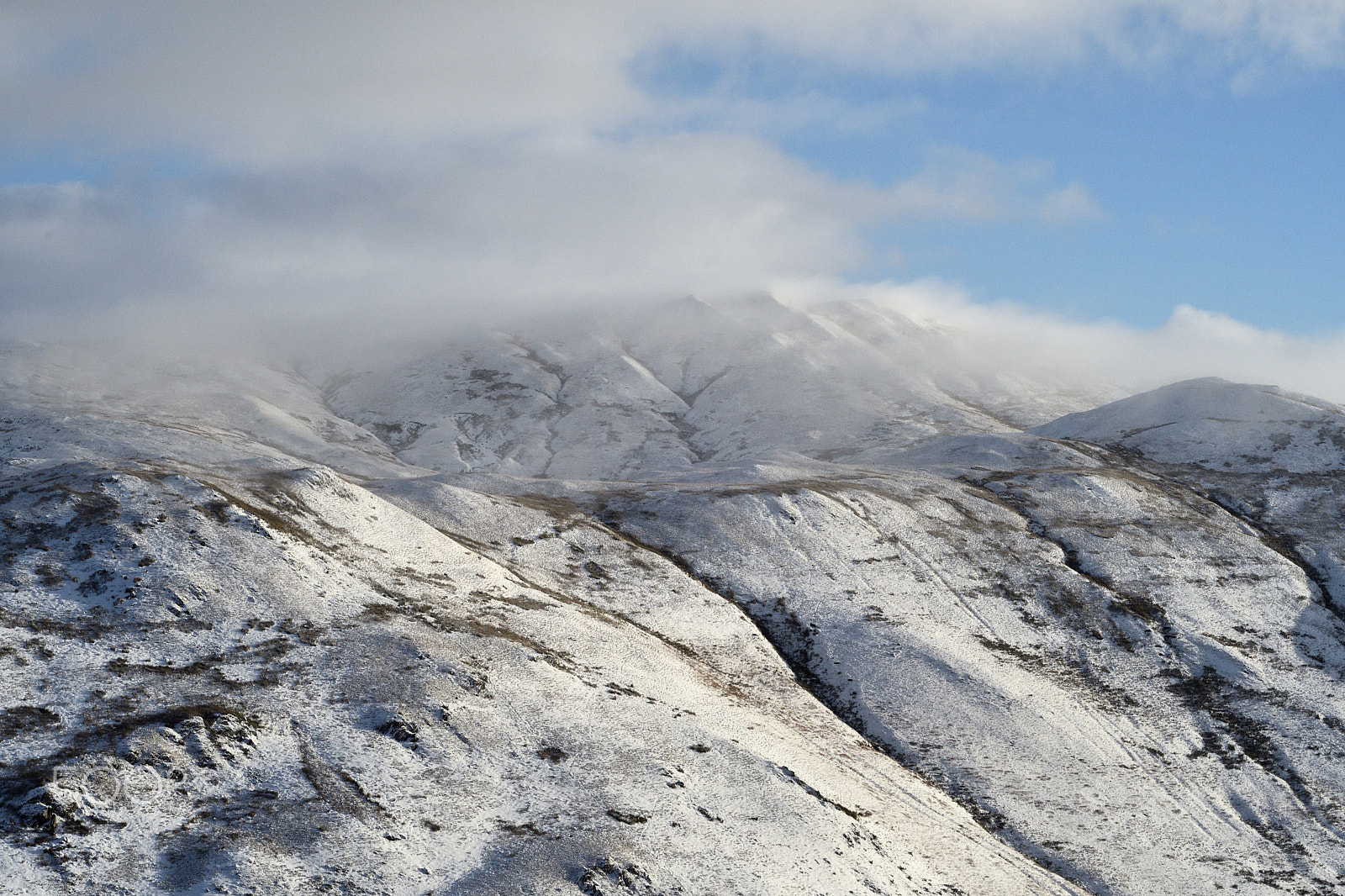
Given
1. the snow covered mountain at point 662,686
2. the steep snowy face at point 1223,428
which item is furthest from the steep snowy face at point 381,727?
the steep snowy face at point 1223,428

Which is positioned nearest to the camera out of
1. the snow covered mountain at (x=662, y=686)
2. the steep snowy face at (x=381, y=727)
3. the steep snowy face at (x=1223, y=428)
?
the steep snowy face at (x=381, y=727)

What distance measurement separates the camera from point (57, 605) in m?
46.1

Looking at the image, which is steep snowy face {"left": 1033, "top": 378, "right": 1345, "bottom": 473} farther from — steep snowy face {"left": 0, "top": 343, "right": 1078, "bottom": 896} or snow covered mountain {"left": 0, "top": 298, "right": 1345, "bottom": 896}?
steep snowy face {"left": 0, "top": 343, "right": 1078, "bottom": 896}

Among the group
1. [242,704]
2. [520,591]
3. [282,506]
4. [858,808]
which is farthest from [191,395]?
[858,808]

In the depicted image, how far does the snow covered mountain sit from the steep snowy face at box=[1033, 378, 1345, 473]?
14.8m

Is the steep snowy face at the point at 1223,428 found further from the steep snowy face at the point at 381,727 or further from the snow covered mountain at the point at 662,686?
the steep snowy face at the point at 381,727

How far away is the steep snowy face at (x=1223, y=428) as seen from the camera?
4441 inches

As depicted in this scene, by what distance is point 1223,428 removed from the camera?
406 feet

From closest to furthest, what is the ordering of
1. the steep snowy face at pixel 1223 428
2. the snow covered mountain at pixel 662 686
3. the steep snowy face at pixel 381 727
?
1. the steep snowy face at pixel 381 727
2. the snow covered mountain at pixel 662 686
3. the steep snowy face at pixel 1223 428

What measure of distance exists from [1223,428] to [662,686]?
105246 millimetres

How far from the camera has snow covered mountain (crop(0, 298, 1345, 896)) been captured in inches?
1363

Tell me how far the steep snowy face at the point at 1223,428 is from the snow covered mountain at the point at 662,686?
14.8 metres

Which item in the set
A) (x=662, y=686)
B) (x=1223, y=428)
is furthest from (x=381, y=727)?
(x=1223, y=428)

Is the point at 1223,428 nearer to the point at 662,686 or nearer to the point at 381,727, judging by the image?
the point at 662,686
